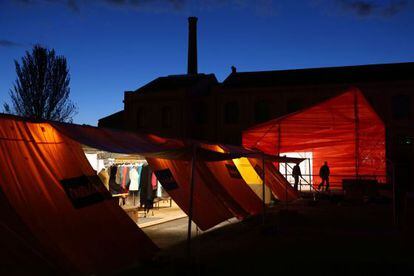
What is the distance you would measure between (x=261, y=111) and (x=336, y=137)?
12.6 m

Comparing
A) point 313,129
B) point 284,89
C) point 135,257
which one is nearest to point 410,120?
point 284,89

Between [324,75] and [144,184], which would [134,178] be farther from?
[324,75]

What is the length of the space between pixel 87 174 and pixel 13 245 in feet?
5.94

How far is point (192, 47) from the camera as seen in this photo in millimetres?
41281

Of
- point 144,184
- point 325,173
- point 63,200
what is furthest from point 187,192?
Answer: point 325,173

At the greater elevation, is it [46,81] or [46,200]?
[46,81]

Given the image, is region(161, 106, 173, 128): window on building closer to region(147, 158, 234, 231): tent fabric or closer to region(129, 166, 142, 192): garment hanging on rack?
region(129, 166, 142, 192): garment hanging on rack

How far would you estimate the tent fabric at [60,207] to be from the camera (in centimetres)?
545

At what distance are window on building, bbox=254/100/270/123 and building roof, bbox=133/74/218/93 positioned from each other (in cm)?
587

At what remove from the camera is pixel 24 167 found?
19.2ft

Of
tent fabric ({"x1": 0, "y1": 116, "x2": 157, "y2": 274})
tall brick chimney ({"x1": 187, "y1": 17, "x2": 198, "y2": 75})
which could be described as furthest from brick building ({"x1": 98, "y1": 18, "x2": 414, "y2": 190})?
tent fabric ({"x1": 0, "y1": 116, "x2": 157, "y2": 274})

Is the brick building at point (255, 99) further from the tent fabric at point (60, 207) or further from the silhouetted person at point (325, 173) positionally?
the tent fabric at point (60, 207)

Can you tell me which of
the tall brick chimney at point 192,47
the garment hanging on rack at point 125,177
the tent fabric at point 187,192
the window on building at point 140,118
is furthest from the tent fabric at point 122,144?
the tall brick chimney at point 192,47

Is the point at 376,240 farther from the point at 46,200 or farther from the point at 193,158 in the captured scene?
the point at 46,200
